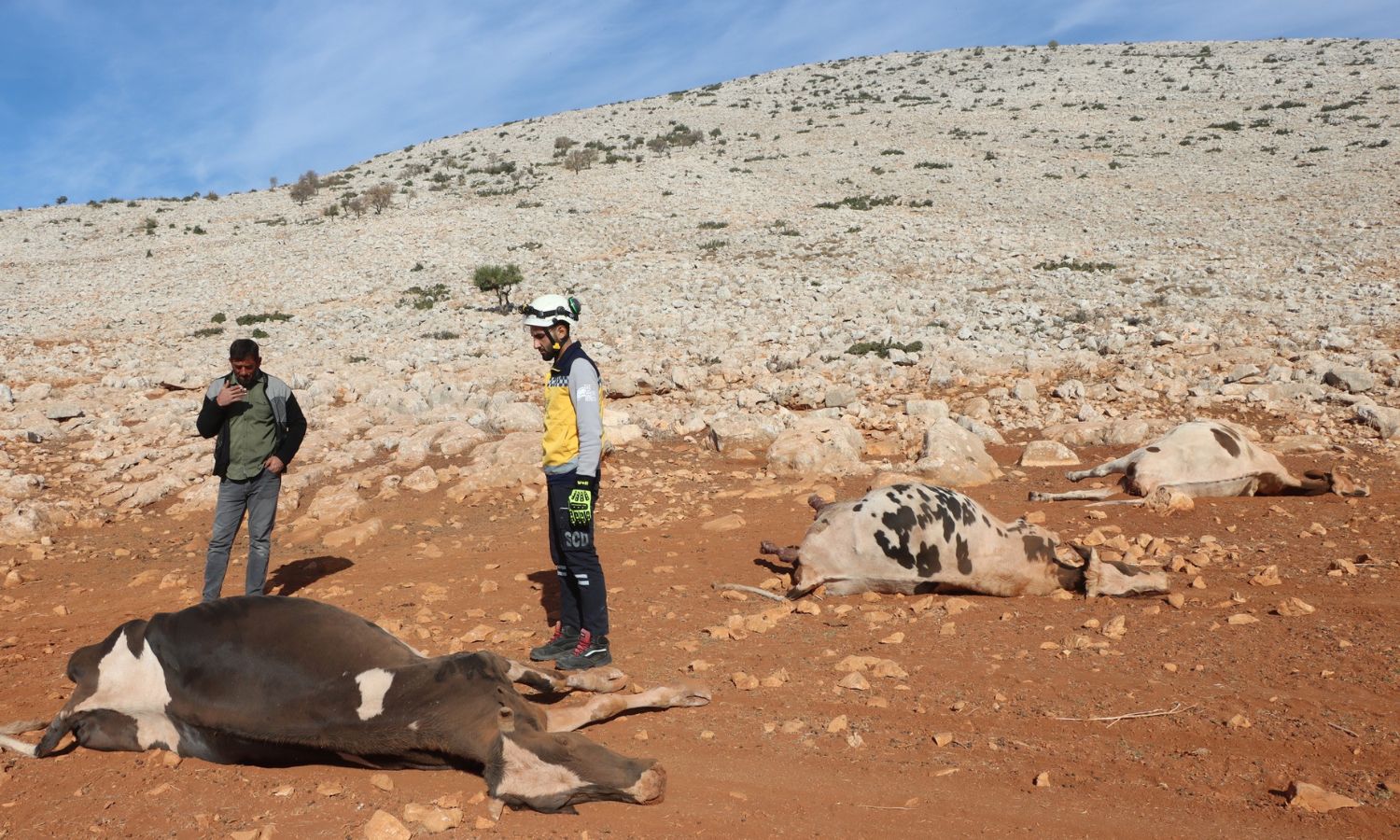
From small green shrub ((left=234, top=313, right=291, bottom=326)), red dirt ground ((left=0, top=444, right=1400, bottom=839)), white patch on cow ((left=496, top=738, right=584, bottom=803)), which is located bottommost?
red dirt ground ((left=0, top=444, right=1400, bottom=839))

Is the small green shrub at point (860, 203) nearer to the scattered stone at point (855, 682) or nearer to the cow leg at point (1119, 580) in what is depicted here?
the cow leg at point (1119, 580)

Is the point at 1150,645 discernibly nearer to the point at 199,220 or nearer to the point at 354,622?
the point at 354,622

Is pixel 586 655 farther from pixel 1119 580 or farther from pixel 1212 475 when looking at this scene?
pixel 1212 475

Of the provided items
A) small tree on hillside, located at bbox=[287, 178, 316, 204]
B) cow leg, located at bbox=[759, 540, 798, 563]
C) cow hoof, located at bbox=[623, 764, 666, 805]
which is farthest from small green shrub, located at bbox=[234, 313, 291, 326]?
small tree on hillside, located at bbox=[287, 178, 316, 204]

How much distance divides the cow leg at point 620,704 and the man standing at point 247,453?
127 inches

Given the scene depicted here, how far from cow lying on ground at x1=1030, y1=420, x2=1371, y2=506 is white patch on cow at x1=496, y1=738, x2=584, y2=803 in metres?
6.20

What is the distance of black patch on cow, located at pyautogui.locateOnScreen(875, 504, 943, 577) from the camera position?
6289mm

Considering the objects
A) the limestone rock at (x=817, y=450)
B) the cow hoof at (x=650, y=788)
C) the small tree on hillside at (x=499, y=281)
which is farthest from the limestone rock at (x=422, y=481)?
the small tree on hillside at (x=499, y=281)

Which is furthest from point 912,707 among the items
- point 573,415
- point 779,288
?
point 779,288

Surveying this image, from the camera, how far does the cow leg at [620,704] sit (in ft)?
14.0

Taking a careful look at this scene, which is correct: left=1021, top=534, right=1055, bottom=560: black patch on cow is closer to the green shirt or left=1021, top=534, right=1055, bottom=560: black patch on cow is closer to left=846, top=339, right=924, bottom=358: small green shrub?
the green shirt

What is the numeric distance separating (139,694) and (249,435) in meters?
2.49

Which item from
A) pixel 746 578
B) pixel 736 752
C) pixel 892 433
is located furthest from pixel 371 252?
pixel 736 752

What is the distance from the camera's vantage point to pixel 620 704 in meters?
4.44
